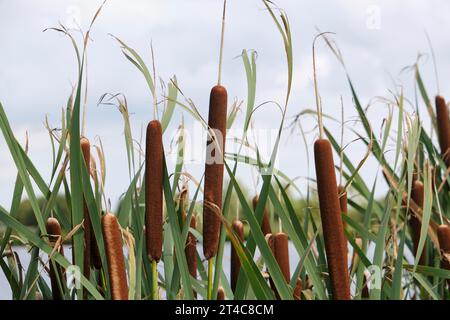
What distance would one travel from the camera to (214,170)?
1.21m

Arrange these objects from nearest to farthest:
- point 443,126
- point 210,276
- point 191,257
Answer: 1. point 210,276
2. point 191,257
3. point 443,126

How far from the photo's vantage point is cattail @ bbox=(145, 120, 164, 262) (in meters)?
1.18

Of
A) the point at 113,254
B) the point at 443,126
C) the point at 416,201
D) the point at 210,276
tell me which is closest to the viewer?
the point at 113,254

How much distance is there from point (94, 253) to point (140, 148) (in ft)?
1.11

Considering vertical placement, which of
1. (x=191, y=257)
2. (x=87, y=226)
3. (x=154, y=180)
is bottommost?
(x=191, y=257)

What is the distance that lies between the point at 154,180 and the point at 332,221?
319 millimetres

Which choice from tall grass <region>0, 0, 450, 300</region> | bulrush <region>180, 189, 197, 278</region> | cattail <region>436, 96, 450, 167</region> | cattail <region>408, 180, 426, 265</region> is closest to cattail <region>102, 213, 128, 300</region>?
tall grass <region>0, 0, 450, 300</region>

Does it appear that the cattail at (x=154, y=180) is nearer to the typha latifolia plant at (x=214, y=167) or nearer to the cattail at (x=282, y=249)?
the typha latifolia plant at (x=214, y=167)

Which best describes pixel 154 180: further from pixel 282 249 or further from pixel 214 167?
pixel 282 249

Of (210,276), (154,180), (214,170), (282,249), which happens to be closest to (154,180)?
(154,180)

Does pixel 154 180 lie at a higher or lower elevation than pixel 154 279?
higher
